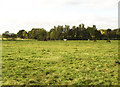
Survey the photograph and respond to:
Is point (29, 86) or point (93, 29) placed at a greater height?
point (93, 29)

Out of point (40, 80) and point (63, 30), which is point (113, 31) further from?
point (40, 80)

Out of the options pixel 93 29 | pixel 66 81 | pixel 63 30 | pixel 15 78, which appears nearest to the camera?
pixel 66 81

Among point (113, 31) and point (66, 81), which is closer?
point (66, 81)

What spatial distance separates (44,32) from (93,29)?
4889 centimetres

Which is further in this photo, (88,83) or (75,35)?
(75,35)

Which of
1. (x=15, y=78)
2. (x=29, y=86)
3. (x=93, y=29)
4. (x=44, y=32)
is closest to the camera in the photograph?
(x=29, y=86)

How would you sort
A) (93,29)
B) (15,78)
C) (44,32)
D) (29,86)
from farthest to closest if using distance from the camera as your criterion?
(93,29), (44,32), (15,78), (29,86)

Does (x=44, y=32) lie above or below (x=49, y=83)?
above

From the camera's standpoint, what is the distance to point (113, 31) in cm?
13100

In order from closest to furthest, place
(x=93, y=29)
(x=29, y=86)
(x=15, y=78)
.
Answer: (x=29, y=86) < (x=15, y=78) < (x=93, y=29)

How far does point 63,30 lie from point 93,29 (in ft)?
101

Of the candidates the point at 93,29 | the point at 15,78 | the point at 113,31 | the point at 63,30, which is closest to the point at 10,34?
the point at 63,30

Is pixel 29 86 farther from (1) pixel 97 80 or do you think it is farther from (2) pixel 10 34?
(2) pixel 10 34

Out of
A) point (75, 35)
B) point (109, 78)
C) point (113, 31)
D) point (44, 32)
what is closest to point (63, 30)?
point (75, 35)
